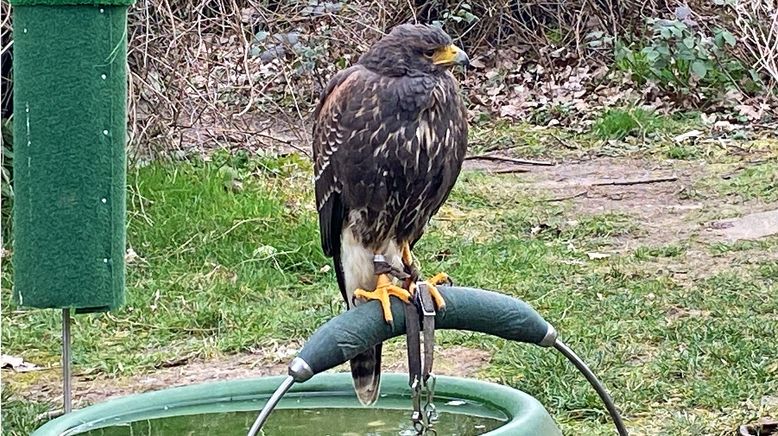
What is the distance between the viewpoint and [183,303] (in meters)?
5.51

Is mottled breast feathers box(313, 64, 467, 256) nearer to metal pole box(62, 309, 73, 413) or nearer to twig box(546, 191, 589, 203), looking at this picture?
metal pole box(62, 309, 73, 413)

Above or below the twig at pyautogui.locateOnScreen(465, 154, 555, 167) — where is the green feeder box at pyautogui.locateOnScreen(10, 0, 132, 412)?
above

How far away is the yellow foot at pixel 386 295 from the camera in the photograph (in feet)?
8.02

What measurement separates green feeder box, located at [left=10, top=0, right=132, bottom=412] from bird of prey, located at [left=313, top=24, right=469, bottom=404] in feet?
1.96

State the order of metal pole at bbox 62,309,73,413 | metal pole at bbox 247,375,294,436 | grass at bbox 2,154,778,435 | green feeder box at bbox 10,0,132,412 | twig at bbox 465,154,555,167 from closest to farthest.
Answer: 1. metal pole at bbox 247,375,294,436
2. green feeder box at bbox 10,0,132,412
3. metal pole at bbox 62,309,73,413
4. grass at bbox 2,154,778,435
5. twig at bbox 465,154,555,167

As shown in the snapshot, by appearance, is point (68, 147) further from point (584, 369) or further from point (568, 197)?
point (568, 197)

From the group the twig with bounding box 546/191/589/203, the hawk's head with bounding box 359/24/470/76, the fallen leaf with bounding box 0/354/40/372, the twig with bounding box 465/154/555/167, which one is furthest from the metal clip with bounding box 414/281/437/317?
the twig with bounding box 465/154/555/167

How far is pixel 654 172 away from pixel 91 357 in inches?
171

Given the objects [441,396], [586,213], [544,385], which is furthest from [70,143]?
[586,213]

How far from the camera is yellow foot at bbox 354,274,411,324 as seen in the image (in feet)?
8.02

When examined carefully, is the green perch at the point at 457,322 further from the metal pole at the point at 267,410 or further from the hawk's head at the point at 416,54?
the hawk's head at the point at 416,54

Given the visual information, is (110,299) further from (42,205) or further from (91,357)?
(91,357)

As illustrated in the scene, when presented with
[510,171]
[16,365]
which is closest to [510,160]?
[510,171]

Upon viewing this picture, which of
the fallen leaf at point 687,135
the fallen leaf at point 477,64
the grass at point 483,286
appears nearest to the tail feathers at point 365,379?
the grass at point 483,286
